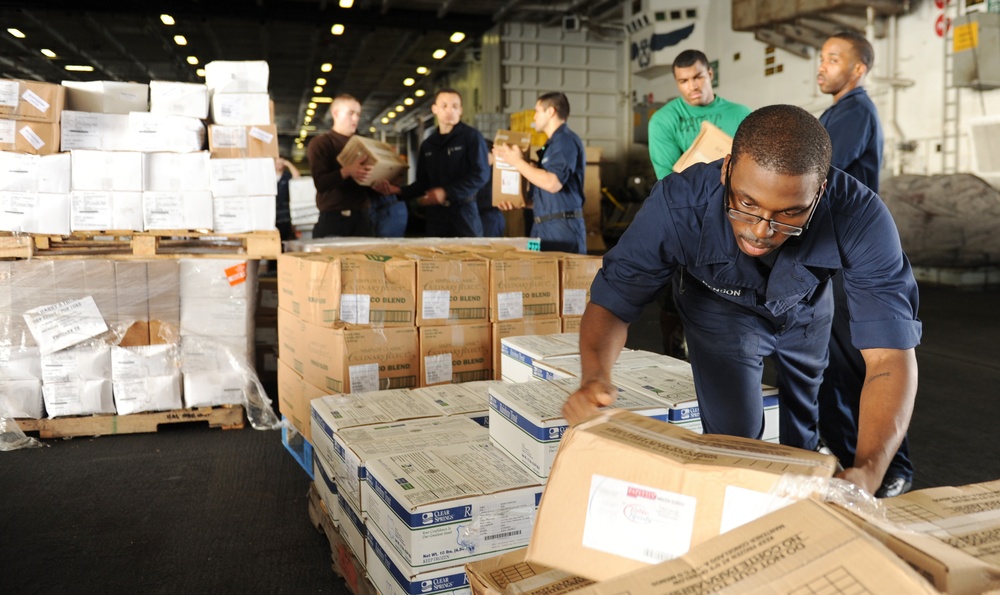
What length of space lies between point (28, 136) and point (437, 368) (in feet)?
7.42

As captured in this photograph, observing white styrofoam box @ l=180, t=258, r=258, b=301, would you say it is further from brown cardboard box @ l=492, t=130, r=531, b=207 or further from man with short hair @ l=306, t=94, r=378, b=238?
brown cardboard box @ l=492, t=130, r=531, b=207

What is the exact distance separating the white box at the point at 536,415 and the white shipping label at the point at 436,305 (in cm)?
114

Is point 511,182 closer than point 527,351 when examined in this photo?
No

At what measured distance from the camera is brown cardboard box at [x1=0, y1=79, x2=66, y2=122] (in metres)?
3.66

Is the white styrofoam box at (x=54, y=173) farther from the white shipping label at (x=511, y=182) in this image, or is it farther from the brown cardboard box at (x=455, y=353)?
the white shipping label at (x=511, y=182)

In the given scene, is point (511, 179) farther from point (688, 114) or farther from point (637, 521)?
point (637, 521)

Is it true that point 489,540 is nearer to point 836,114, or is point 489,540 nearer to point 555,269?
point 555,269

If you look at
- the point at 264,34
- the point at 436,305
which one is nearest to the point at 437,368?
the point at 436,305

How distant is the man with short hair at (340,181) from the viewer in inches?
203

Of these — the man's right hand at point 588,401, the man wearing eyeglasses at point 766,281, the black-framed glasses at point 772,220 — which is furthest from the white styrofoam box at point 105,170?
the black-framed glasses at point 772,220

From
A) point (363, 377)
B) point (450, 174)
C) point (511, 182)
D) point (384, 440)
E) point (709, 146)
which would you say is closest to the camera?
point (384, 440)

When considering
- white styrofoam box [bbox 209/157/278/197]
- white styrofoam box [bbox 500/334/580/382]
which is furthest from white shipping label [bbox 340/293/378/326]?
white styrofoam box [bbox 209/157/278/197]

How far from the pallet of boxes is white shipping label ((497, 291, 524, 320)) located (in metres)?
1.36

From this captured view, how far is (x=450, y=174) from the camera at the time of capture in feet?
18.3
